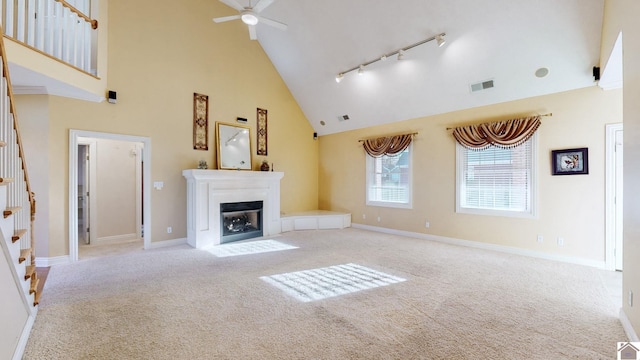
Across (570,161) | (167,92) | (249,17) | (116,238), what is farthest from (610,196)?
(116,238)

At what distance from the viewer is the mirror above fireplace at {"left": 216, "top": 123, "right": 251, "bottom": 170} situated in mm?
6082

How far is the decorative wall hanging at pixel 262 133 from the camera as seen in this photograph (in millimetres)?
6852

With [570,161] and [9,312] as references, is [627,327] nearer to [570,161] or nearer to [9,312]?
[570,161]

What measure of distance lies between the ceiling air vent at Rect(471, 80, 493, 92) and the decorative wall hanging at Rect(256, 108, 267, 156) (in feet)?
14.9

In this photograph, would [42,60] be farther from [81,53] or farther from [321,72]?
[321,72]

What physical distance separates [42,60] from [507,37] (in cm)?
618

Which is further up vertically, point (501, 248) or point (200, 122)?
point (200, 122)

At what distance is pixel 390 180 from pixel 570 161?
129 inches

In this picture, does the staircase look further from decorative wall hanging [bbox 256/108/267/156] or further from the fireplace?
decorative wall hanging [bbox 256/108/267/156]

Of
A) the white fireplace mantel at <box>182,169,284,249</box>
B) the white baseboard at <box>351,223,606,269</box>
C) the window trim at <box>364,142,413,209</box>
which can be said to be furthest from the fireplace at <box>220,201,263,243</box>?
the white baseboard at <box>351,223,606,269</box>

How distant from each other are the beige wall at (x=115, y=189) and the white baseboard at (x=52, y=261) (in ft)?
4.58

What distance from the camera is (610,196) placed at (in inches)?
157

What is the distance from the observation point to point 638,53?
207 centimetres

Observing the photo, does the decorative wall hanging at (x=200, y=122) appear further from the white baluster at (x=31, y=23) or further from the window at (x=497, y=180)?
the window at (x=497, y=180)
